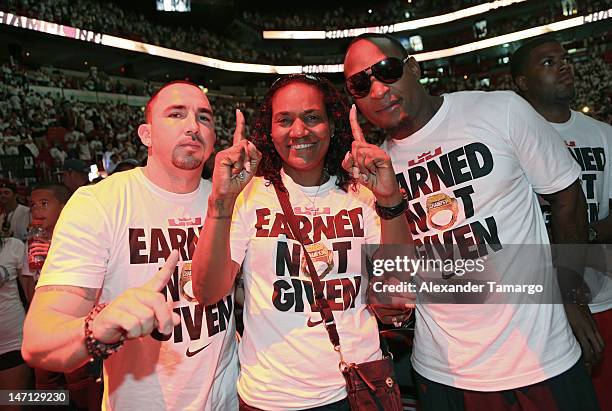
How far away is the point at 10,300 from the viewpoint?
12.1 feet

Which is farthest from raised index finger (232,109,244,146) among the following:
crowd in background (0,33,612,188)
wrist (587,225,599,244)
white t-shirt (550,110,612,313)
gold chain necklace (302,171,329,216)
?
crowd in background (0,33,612,188)

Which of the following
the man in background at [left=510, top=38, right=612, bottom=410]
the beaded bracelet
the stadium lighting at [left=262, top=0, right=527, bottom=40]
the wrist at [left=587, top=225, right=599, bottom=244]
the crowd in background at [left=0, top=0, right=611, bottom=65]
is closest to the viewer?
the beaded bracelet

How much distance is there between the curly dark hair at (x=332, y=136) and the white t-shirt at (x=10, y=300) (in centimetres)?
253

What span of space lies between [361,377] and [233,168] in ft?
3.17

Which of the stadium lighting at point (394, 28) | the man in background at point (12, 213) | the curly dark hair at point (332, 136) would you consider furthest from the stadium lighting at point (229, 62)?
the curly dark hair at point (332, 136)

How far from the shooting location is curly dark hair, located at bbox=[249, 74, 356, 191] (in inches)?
87.9

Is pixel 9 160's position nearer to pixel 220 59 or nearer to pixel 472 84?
pixel 220 59

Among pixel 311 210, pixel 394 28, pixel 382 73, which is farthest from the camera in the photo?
pixel 394 28

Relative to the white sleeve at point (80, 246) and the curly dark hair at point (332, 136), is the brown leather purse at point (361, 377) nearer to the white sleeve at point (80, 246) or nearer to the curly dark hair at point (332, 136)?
the curly dark hair at point (332, 136)

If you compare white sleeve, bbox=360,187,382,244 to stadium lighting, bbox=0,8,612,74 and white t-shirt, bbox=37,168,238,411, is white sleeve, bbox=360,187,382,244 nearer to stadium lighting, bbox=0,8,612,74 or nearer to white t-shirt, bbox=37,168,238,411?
white t-shirt, bbox=37,168,238,411

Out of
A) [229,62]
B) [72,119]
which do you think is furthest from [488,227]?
[229,62]

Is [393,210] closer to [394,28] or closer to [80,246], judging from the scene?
[80,246]

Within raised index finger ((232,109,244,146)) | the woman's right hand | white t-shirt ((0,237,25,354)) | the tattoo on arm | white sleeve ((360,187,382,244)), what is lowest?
white t-shirt ((0,237,25,354))

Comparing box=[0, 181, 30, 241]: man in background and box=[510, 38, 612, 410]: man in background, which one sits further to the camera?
box=[0, 181, 30, 241]: man in background
